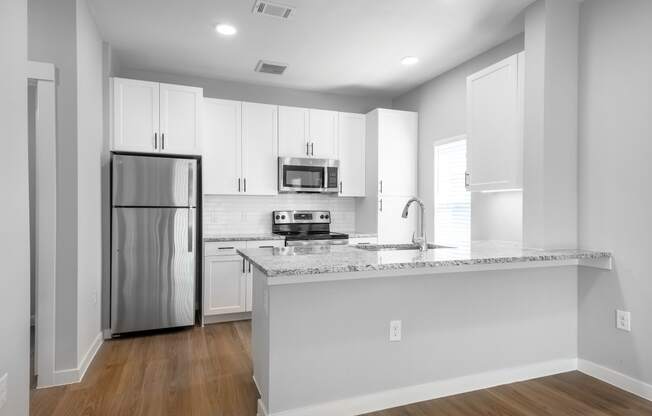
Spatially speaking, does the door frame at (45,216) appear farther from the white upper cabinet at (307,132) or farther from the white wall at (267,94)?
the white upper cabinet at (307,132)

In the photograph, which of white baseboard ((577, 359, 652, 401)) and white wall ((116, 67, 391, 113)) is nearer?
white baseboard ((577, 359, 652, 401))

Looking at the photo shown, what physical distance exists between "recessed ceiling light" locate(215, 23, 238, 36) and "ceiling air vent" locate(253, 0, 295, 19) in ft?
1.18

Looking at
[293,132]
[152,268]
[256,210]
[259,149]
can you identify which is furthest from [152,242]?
[293,132]

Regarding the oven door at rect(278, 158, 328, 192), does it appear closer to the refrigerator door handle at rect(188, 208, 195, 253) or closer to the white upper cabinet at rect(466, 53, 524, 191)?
the refrigerator door handle at rect(188, 208, 195, 253)

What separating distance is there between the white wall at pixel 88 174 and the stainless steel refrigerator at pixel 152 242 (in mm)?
182

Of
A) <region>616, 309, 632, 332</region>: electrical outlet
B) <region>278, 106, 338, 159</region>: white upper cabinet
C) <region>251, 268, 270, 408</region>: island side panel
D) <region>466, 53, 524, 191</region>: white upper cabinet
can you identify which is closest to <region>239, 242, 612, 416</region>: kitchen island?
<region>251, 268, 270, 408</region>: island side panel

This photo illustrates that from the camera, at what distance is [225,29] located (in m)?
3.19

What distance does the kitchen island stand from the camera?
2.03 meters

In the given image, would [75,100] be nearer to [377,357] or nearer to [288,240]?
[288,240]

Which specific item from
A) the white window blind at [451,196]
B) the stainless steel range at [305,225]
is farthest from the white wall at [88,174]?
the white window blind at [451,196]

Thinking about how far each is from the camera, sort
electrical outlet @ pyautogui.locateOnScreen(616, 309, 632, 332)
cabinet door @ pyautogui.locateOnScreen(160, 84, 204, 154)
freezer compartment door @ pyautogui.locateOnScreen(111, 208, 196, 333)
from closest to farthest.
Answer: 1. electrical outlet @ pyautogui.locateOnScreen(616, 309, 632, 332)
2. freezer compartment door @ pyautogui.locateOnScreen(111, 208, 196, 333)
3. cabinet door @ pyautogui.locateOnScreen(160, 84, 204, 154)

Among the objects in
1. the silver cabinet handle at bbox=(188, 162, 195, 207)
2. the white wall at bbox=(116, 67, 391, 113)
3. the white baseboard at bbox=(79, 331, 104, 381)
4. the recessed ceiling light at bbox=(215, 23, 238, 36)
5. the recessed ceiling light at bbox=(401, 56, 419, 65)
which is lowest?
the white baseboard at bbox=(79, 331, 104, 381)

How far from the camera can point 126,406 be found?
2275 millimetres

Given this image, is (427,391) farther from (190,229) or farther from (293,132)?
(293,132)
